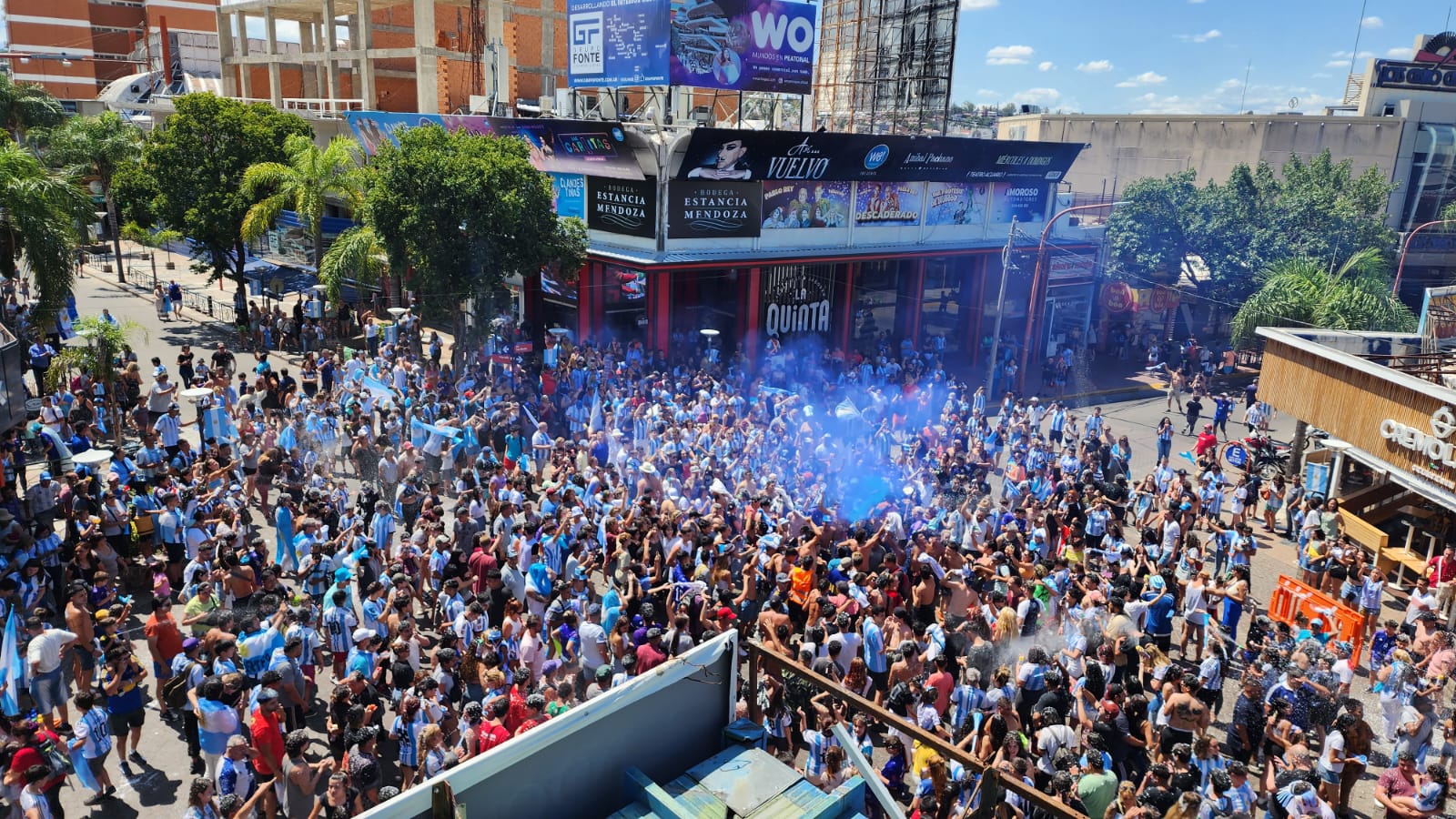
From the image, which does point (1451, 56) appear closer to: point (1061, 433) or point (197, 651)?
point (1061, 433)

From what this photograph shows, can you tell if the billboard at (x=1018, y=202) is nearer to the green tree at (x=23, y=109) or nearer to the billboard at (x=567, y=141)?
the billboard at (x=567, y=141)

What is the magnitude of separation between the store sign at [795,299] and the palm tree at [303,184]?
449 inches

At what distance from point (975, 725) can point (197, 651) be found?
6901 millimetres

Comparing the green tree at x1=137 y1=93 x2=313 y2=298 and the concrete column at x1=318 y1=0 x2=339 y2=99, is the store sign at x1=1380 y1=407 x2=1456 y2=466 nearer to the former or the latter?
the green tree at x1=137 y1=93 x2=313 y2=298

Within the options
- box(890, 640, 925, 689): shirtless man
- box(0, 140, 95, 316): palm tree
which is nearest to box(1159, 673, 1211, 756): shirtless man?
box(890, 640, 925, 689): shirtless man

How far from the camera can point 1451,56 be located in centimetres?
4978

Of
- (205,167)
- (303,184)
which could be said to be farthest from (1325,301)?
(205,167)

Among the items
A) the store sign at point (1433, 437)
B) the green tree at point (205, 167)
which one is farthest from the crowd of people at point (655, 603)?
the green tree at point (205, 167)

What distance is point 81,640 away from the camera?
8.95 m

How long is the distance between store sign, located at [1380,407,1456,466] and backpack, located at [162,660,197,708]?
1566cm

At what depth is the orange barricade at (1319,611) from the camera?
38.7ft

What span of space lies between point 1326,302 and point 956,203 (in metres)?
10.8

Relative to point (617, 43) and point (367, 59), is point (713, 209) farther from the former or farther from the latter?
point (367, 59)

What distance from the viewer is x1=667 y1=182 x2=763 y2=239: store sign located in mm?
24250
